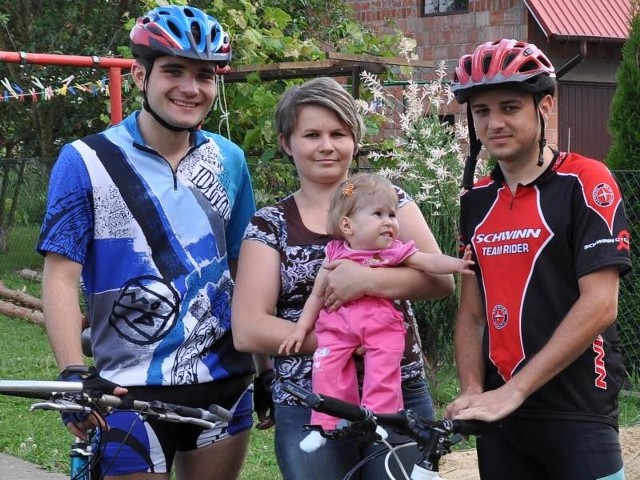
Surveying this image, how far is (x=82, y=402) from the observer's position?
296 centimetres

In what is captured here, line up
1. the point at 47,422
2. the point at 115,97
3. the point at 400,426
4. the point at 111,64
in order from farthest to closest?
the point at 111,64 → the point at 115,97 → the point at 47,422 → the point at 400,426

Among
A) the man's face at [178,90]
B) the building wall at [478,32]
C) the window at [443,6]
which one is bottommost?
the man's face at [178,90]

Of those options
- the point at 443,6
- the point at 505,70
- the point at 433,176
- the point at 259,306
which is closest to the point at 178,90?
the point at 259,306

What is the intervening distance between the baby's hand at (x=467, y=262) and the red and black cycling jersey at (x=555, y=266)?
42mm

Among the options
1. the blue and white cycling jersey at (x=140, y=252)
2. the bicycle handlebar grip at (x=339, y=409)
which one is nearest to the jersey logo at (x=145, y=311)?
the blue and white cycling jersey at (x=140, y=252)

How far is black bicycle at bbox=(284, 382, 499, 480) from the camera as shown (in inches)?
106

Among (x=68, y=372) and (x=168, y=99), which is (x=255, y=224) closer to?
(x=168, y=99)

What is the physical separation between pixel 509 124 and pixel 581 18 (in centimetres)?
1543

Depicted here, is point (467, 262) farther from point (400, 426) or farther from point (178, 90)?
point (178, 90)

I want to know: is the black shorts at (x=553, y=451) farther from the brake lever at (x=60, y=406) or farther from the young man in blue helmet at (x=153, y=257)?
the brake lever at (x=60, y=406)

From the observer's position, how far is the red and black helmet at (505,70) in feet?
11.0

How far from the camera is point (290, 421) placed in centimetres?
354

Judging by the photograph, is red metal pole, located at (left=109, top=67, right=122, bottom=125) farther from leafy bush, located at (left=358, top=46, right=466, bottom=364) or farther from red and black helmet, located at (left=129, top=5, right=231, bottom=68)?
red and black helmet, located at (left=129, top=5, right=231, bottom=68)

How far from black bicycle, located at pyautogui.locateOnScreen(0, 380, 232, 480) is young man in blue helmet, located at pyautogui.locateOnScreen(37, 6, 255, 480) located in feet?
0.65
